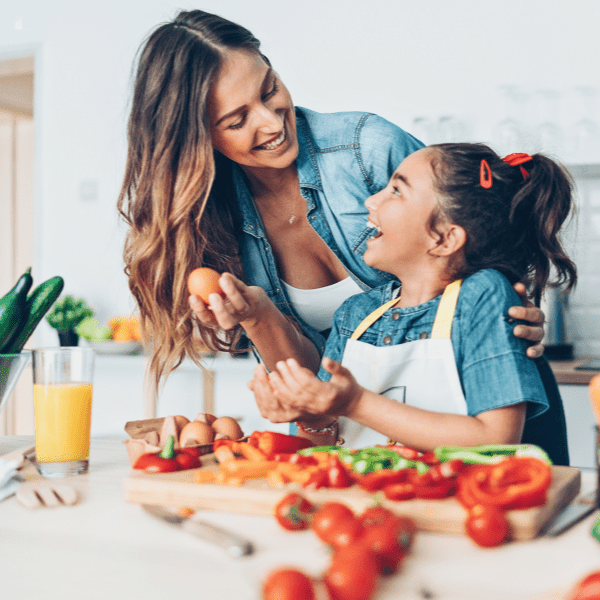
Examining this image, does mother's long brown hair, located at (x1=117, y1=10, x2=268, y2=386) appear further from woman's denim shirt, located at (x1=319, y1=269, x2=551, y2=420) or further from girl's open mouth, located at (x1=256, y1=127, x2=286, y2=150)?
woman's denim shirt, located at (x1=319, y1=269, x2=551, y2=420)

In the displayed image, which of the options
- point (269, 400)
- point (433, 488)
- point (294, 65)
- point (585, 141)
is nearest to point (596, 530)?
point (433, 488)

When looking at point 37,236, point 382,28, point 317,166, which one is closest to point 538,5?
point 382,28

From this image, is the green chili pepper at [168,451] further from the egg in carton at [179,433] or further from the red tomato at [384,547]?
the red tomato at [384,547]

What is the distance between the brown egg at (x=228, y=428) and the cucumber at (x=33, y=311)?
342 millimetres

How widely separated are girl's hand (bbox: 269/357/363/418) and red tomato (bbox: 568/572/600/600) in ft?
1.44

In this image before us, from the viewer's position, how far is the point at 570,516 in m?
0.77

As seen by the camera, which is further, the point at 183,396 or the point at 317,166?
the point at 183,396

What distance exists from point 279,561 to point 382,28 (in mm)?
2928

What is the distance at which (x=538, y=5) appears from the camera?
286 cm

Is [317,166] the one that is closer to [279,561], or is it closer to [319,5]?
[279,561]

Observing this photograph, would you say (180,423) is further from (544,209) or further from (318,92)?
(318,92)

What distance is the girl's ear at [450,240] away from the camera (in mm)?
1270

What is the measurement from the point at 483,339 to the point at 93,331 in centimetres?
250

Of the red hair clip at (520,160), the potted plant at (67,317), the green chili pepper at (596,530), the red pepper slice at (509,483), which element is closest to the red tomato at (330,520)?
the red pepper slice at (509,483)
